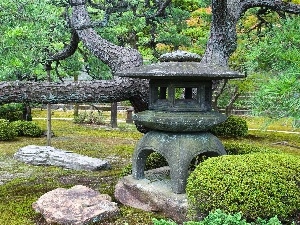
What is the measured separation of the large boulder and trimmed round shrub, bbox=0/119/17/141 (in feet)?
29.0

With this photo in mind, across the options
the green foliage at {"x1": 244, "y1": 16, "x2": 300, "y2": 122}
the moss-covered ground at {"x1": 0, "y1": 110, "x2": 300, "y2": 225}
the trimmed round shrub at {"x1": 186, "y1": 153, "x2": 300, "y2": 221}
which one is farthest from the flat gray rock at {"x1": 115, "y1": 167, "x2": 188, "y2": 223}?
the green foliage at {"x1": 244, "y1": 16, "x2": 300, "y2": 122}

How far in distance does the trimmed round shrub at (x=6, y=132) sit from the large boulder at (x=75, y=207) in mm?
8831

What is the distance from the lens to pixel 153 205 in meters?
6.96

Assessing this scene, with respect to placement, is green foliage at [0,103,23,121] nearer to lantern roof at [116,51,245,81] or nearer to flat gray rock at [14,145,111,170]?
flat gray rock at [14,145,111,170]

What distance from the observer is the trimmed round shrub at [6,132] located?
605 inches

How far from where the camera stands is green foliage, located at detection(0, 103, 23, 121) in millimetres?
18078

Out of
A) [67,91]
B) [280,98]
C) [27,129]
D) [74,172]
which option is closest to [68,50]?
[74,172]

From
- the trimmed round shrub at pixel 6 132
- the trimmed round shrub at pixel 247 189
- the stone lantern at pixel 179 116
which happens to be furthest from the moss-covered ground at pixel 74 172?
the trimmed round shrub at pixel 247 189

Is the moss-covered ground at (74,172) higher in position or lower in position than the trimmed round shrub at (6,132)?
lower

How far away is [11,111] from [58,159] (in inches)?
350

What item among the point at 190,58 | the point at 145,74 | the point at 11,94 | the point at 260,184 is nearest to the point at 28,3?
the point at 11,94

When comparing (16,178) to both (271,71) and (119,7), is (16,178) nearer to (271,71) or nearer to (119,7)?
(119,7)

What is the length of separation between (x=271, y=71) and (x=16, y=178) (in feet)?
20.6

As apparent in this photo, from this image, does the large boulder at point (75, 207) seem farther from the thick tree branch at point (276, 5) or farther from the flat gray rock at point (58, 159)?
the thick tree branch at point (276, 5)
